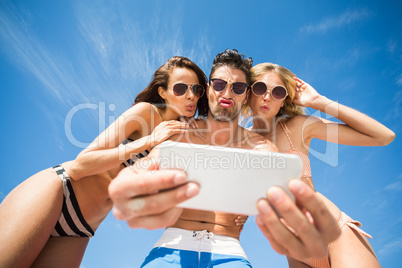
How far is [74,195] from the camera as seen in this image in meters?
2.94

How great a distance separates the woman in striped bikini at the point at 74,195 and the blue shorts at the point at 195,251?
1178 mm

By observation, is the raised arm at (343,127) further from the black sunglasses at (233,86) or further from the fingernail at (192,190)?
the fingernail at (192,190)

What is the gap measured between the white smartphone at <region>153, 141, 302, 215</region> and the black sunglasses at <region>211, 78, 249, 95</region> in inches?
97.7

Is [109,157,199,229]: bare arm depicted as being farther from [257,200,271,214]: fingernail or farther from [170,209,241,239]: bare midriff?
[170,209,241,239]: bare midriff

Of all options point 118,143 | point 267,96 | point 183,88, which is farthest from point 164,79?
point 267,96

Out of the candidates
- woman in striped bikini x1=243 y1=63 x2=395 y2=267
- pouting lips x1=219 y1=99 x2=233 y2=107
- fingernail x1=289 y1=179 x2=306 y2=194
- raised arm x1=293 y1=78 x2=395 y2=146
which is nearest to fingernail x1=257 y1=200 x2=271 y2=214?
fingernail x1=289 y1=179 x2=306 y2=194

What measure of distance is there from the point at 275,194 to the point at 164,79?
3.32m

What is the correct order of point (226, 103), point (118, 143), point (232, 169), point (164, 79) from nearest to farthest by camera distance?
point (232, 169) → point (118, 143) → point (226, 103) → point (164, 79)

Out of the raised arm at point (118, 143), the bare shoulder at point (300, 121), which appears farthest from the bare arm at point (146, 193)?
the bare shoulder at point (300, 121)

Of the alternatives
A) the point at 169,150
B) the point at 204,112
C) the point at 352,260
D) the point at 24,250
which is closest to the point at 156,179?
the point at 169,150

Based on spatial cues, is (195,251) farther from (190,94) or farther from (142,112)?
(190,94)

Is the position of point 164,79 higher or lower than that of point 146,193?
higher

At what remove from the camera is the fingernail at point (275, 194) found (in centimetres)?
121

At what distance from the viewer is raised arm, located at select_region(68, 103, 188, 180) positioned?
2.78 metres
